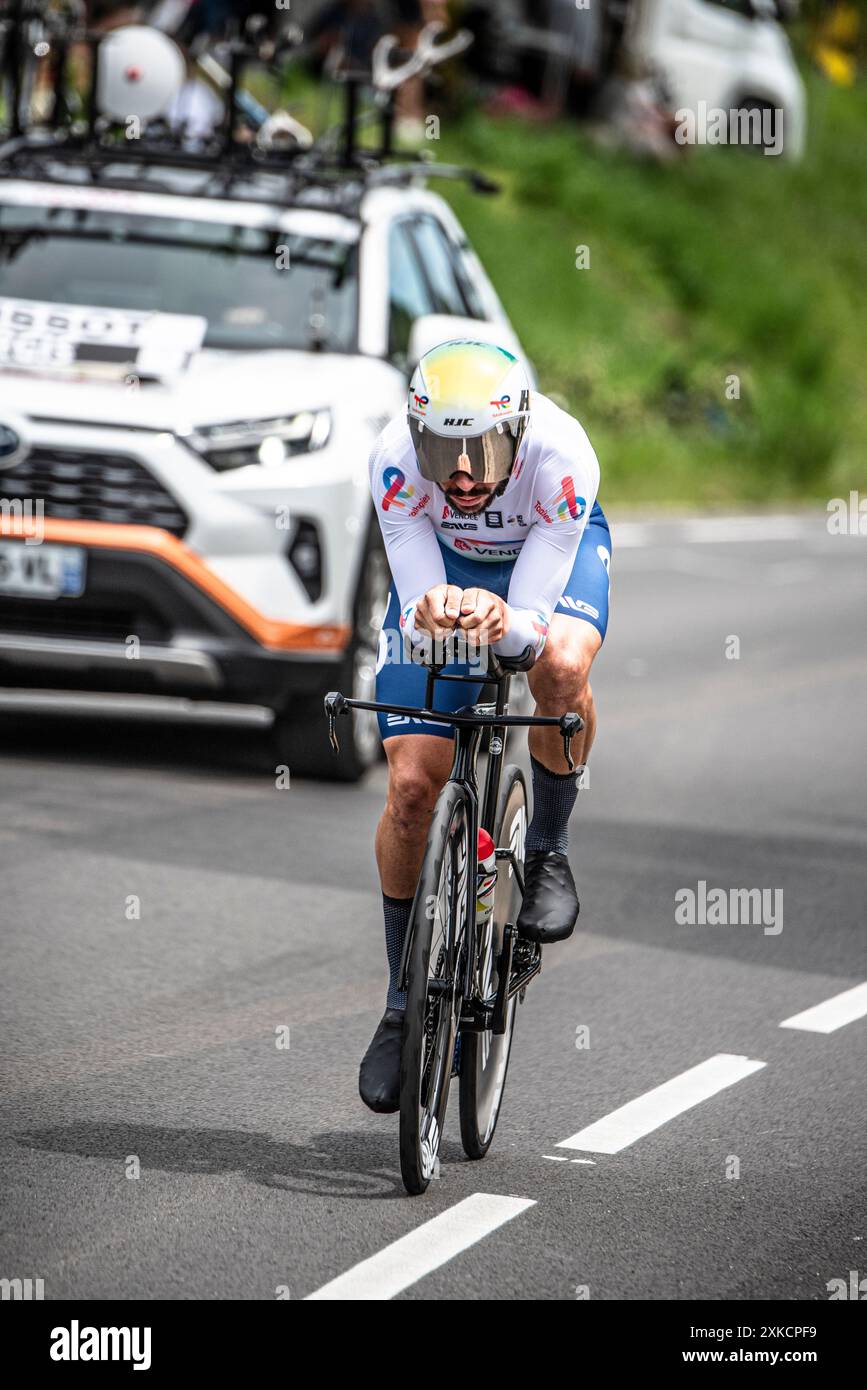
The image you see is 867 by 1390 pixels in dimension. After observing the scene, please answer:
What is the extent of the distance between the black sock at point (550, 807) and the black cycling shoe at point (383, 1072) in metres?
0.71

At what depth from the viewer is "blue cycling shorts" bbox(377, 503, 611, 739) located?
5559 millimetres

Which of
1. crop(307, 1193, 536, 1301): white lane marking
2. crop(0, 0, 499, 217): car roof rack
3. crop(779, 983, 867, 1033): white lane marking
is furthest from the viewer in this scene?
crop(0, 0, 499, 217): car roof rack

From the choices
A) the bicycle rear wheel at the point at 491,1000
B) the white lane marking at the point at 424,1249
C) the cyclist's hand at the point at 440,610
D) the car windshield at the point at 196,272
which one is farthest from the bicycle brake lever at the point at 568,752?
the car windshield at the point at 196,272

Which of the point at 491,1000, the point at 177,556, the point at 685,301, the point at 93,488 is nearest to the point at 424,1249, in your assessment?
the point at 491,1000

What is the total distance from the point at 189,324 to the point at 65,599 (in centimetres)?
132

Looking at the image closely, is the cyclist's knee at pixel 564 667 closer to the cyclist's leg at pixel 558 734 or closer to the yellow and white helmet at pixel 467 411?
the cyclist's leg at pixel 558 734

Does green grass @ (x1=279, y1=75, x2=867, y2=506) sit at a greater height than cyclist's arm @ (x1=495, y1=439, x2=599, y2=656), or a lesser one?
greater

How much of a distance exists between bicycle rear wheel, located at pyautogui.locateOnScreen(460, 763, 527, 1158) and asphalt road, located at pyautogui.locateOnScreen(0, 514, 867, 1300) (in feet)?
0.33

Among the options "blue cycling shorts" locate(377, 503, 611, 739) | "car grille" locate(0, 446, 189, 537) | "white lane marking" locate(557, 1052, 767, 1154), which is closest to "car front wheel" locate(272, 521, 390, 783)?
"car grille" locate(0, 446, 189, 537)

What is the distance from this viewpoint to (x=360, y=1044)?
21.4ft

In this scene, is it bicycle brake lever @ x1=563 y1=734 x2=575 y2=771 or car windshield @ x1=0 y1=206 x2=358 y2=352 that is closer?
bicycle brake lever @ x1=563 y1=734 x2=575 y2=771

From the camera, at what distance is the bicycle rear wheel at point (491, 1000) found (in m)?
5.52

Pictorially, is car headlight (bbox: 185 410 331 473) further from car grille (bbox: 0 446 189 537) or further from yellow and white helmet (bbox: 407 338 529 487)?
yellow and white helmet (bbox: 407 338 529 487)

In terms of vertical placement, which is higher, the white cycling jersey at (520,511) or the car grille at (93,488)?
the car grille at (93,488)
